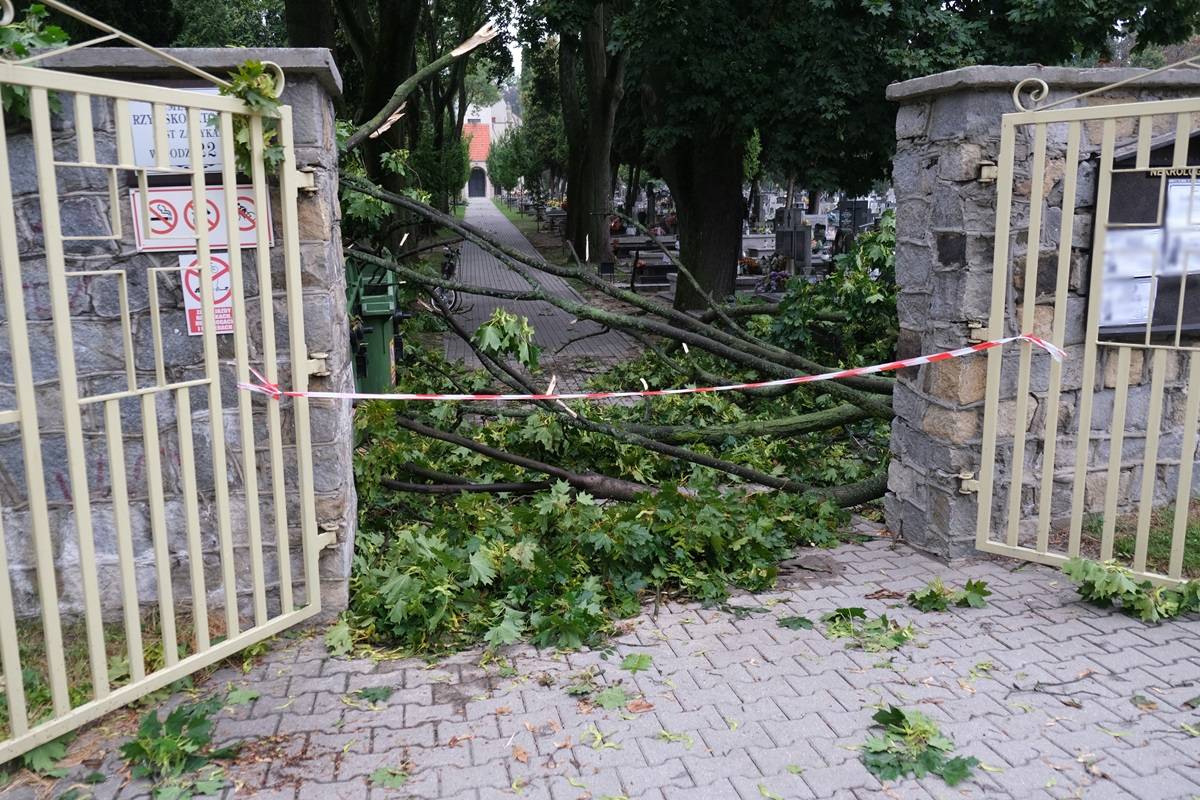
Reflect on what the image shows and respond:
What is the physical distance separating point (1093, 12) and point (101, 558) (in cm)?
1136

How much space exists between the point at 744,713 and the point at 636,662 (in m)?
0.55

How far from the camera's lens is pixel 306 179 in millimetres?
4367

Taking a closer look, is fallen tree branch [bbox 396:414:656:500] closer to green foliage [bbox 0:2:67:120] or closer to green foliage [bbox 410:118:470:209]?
green foliage [bbox 0:2:67:120]

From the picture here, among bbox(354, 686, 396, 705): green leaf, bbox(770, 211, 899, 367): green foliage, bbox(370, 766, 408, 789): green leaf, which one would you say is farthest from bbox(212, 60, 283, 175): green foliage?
bbox(770, 211, 899, 367): green foliage

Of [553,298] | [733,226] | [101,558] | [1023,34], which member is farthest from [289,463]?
[733,226]

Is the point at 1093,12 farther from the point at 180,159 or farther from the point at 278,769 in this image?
the point at 278,769

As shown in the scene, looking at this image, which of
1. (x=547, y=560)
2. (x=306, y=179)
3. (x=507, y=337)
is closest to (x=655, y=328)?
(x=507, y=337)

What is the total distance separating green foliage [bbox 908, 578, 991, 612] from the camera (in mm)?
4773

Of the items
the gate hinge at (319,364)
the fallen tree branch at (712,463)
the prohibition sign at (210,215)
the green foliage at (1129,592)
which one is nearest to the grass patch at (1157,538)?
the green foliage at (1129,592)

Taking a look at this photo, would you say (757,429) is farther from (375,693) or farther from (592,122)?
(592,122)

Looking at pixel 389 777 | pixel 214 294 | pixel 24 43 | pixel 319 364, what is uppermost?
pixel 24 43

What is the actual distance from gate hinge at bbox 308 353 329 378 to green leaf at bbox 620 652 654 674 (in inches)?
68.5

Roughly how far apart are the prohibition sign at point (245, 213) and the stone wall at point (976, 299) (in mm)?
3152

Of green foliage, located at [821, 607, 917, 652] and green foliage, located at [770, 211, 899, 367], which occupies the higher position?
green foliage, located at [770, 211, 899, 367]
